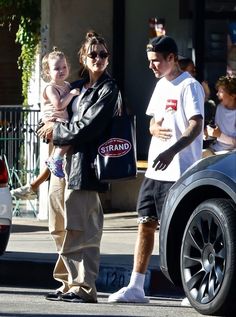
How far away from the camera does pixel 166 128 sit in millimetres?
8773

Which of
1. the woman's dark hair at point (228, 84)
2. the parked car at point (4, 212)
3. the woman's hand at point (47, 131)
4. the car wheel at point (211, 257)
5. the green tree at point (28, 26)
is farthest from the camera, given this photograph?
the green tree at point (28, 26)

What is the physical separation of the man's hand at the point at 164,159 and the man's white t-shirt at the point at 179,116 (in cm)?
30

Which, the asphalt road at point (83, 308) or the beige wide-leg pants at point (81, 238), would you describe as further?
the beige wide-leg pants at point (81, 238)

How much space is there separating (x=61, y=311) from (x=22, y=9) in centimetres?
761

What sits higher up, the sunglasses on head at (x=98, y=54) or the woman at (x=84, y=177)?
the sunglasses on head at (x=98, y=54)

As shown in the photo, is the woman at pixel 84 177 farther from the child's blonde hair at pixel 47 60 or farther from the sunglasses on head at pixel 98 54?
the child's blonde hair at pixel 47 60

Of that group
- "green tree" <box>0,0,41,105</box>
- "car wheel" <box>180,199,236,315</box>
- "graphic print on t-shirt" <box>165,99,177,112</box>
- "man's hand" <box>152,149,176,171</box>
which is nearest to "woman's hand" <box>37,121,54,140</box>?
"graphic print on t-shirt" <box>165,99,177,112</box>

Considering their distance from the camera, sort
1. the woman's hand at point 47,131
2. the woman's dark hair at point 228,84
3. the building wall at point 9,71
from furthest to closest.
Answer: the building wall at point 9,71, the woman's dark hair at point 228,84, the woman's hand at point 47,131

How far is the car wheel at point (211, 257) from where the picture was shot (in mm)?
7773

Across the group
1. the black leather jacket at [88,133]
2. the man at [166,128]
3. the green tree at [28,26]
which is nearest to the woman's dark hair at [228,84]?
the green tree at [28,26]

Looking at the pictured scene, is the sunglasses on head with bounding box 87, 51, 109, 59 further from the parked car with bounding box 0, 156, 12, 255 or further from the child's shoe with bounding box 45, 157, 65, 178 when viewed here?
the parked car with bounding box 0, 156, 12, 255

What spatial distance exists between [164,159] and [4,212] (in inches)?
84.5

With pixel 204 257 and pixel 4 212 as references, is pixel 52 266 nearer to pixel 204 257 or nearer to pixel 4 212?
pixel 4 212

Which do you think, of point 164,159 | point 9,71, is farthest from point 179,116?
point 9,71
